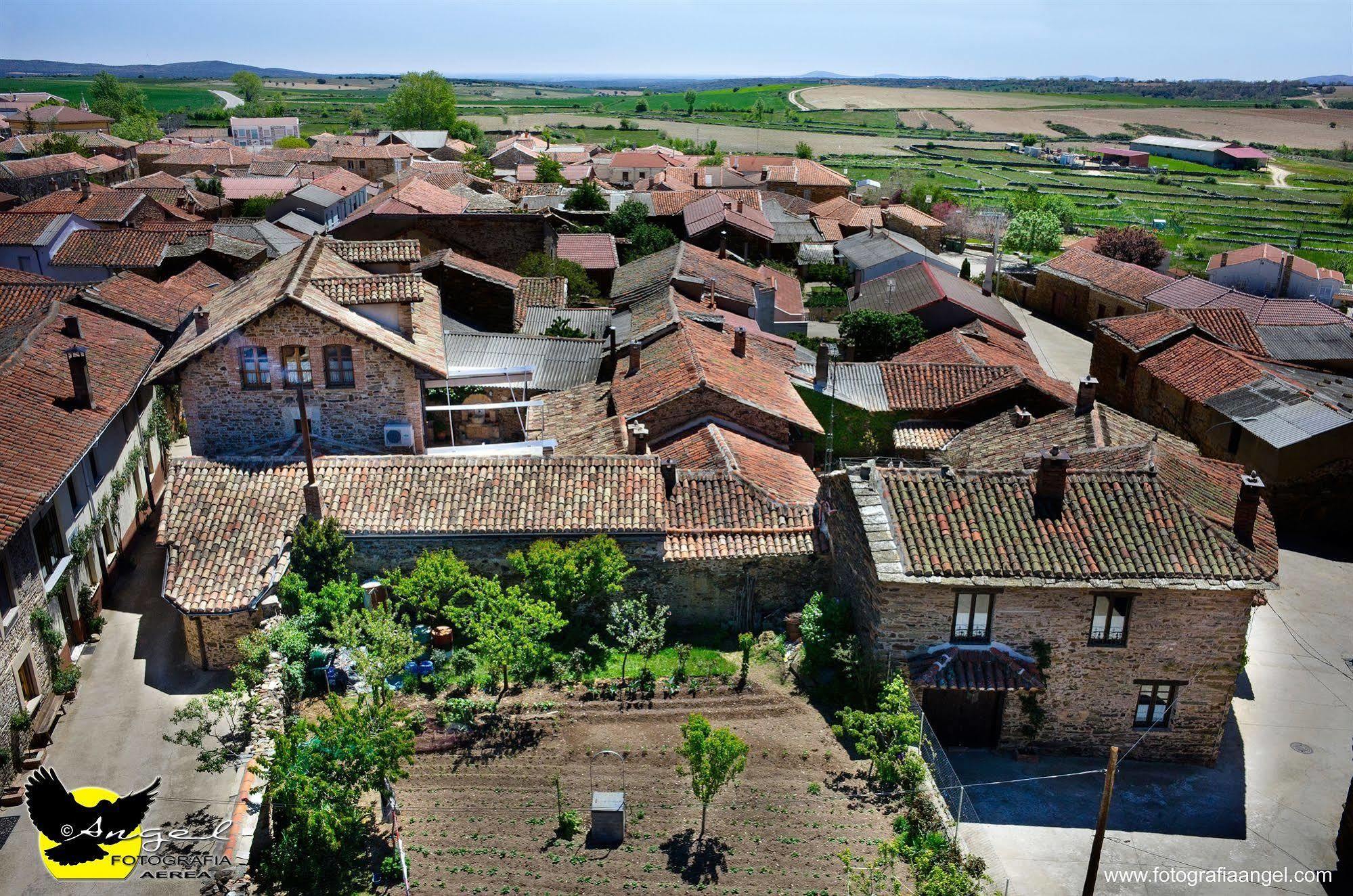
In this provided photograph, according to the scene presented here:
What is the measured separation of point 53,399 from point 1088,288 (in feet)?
173

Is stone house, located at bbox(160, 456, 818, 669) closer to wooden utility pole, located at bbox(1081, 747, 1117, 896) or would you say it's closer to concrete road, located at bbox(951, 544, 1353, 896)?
concrete road, located at bbox(951, 544, 1353, 896)

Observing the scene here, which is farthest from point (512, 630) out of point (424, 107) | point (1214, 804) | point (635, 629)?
point (424, 107)

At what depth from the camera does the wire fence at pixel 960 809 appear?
17.6 m

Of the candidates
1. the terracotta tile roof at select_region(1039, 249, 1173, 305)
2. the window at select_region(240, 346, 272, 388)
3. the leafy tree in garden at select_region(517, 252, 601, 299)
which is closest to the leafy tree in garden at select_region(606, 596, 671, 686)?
the window at select_region(240, 346, 272, 388)

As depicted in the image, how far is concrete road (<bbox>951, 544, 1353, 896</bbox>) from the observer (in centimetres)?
1792

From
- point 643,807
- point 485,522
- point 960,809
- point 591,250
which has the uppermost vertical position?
point 591,250

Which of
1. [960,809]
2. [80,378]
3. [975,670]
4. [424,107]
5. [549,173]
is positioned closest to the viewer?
[960,809]

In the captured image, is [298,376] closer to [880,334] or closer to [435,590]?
[435,590]

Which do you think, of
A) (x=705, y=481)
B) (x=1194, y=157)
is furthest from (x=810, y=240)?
(x=1194, y=157)

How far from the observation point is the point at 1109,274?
59375 mm

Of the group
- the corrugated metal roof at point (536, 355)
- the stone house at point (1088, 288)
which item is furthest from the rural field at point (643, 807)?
the stone house at point (1088, 288)

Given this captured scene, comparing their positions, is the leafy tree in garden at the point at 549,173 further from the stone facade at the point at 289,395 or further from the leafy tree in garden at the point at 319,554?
the leafy tree in garden at the point at 319,554

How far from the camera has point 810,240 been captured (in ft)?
225

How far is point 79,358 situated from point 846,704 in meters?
20.4
